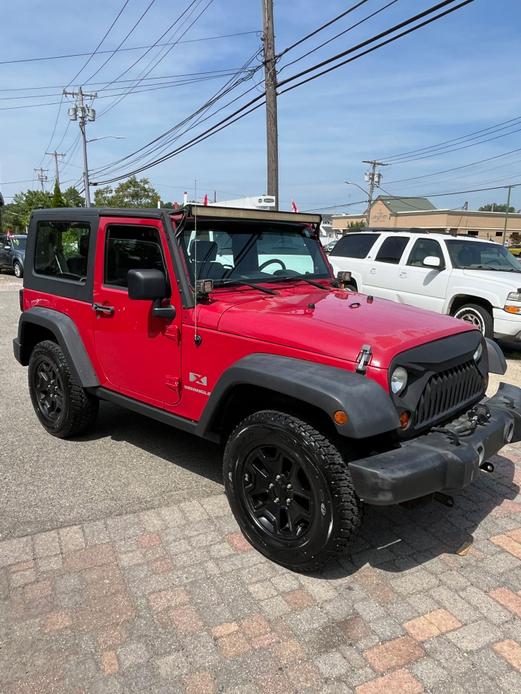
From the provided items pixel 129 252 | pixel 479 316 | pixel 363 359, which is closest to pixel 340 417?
pixel 363 359

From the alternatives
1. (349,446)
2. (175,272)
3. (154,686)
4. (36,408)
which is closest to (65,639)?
(154,686)

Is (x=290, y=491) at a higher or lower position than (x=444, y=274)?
lower

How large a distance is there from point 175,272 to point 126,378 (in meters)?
0.95

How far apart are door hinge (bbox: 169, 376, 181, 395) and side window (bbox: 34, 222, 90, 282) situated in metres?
1.23

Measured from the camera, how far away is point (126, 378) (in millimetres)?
3885

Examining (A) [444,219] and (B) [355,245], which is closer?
(B) [355,245]

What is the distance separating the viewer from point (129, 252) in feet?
12.5

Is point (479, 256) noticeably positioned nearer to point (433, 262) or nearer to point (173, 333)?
point (433, 262)

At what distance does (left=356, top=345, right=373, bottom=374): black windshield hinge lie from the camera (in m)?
2.61

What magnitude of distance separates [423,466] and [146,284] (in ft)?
6.13

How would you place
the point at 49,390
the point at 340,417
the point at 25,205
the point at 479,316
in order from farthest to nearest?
the point at 25,205 < the point at 479,316 < the point at 49,390 < the point at 340,417

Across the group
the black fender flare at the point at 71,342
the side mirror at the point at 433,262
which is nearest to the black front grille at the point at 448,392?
the black fender flare at the point at 71,342

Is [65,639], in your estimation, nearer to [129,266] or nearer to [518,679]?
[518,679]

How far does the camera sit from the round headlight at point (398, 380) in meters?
2.67
